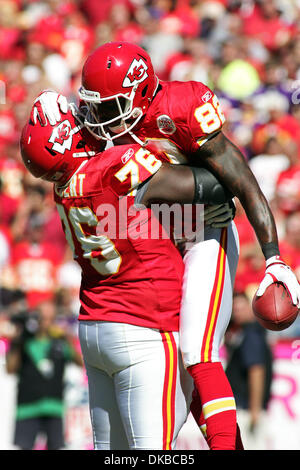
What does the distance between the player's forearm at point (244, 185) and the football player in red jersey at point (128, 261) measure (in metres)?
0.05

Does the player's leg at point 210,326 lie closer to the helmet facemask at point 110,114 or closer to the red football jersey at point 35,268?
the helmet facemask at point 110,114

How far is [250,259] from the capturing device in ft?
21.7

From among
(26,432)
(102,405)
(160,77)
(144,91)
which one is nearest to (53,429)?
(26,432)

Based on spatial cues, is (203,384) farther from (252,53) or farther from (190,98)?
(252,53)

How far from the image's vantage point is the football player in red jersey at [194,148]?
118 inches

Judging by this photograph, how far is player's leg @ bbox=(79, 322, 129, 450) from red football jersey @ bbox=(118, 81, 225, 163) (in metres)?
0.74

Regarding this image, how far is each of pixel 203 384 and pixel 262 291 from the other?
0.41 meters

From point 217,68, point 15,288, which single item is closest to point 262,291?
point 15,288

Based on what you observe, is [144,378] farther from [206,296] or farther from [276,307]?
[276,307]

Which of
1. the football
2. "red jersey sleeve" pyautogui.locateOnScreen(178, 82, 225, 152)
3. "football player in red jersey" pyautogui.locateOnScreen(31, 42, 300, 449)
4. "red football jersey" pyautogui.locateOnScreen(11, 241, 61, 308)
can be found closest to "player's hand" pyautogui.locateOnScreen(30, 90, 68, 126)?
"football player in red jersey" pyautogui.locateOnScreen(31, 42, 300, 449)

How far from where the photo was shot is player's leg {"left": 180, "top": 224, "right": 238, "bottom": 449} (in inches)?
119

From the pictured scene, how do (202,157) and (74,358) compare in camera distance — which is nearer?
(202,157)

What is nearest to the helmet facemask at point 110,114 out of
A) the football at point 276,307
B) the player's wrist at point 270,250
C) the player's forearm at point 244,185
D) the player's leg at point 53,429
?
the player's forearm at point 244,185

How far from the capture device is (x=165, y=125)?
3.05 metres
